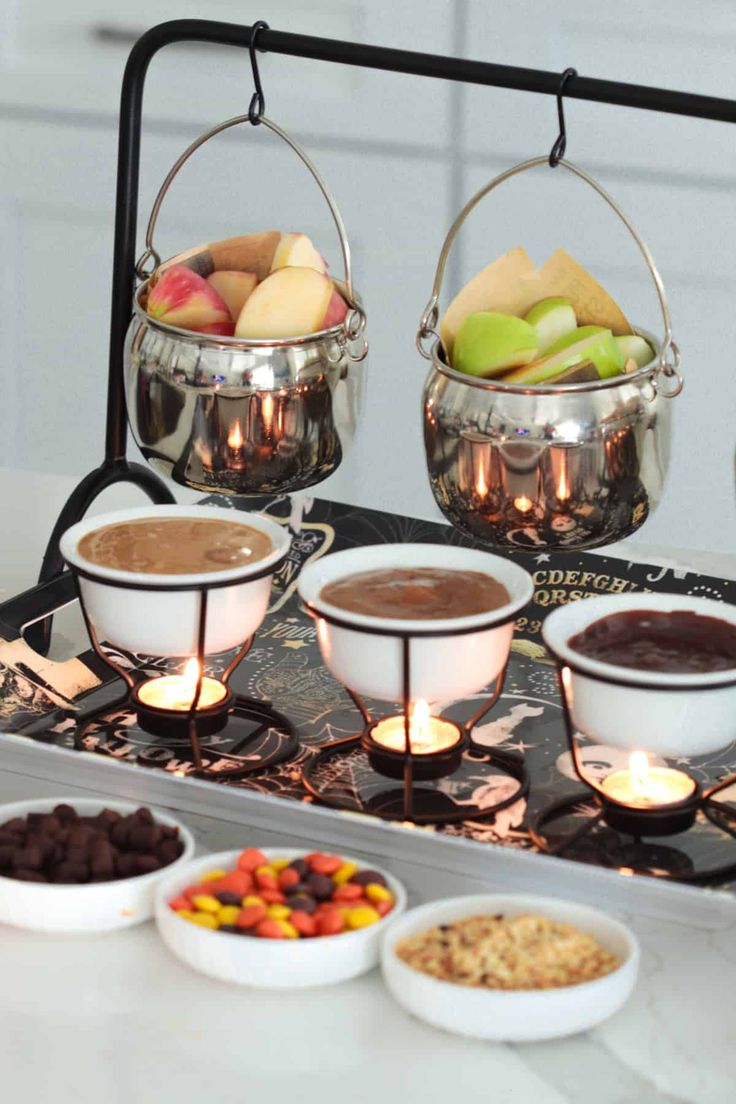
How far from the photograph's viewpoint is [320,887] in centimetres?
97

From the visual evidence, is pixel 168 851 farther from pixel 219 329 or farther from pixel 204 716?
pixel 219 329

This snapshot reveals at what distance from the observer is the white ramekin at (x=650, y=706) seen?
0.99m

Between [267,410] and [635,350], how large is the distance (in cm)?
29

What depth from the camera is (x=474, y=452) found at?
1160 millimetres

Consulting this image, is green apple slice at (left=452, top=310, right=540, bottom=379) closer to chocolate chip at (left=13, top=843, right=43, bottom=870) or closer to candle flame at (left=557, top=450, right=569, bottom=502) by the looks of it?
candle flame at (left=557, top=450, right=569, bottom=502)

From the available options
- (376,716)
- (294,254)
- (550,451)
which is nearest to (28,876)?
(376,716)

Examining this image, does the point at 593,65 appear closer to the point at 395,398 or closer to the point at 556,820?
the point at 395,398

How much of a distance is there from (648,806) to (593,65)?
1.88 m

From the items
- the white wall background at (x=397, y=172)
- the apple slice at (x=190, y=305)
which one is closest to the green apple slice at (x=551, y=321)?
the apple slice at (x=190, y=305)

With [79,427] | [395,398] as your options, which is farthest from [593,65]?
[79,427]

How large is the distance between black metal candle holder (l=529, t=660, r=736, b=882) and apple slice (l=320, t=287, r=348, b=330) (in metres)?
0.38

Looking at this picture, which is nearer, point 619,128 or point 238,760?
point 238,760

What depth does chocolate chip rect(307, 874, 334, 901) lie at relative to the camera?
3.18 feet

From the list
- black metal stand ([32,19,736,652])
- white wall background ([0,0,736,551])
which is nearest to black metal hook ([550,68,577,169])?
black metal stand ([32,19,736,652])
